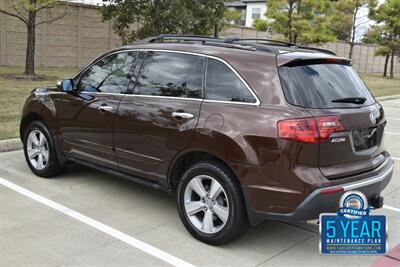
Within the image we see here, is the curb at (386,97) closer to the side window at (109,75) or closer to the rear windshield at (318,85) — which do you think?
the rear windshield at (318,85)

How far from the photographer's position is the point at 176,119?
427 centimetres

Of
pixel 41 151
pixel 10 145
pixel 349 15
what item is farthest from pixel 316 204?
pixel 349 15

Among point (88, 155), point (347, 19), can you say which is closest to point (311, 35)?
point (347, 19)

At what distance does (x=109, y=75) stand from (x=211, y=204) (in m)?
1.97

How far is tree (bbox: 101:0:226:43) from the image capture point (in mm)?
12867

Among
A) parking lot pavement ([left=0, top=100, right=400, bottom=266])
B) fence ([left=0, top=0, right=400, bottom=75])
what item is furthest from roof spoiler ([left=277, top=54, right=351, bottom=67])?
fence ([left=0, top=0, right=400, bottom=75])

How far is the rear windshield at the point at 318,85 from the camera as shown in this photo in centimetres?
379

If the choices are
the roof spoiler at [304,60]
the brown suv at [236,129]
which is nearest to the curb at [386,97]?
the brown suv at [236,129]

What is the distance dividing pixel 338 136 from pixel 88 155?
111 inches

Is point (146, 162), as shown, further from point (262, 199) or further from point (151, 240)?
point (262, 199)

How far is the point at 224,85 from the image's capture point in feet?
13.5

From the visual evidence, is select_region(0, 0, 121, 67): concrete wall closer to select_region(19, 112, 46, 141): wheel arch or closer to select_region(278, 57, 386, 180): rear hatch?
select_region(19, 112, 46, 141): wheel arch

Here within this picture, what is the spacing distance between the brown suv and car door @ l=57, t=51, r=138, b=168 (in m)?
0.02

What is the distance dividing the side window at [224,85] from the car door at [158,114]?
0.33 ft
